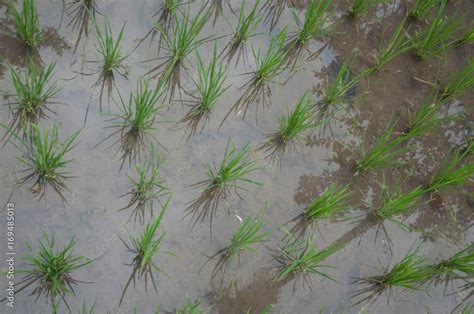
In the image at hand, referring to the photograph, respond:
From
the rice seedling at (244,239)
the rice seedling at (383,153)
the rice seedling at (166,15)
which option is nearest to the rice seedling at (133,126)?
the rice seedling at (166,15)

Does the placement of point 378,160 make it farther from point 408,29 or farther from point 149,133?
point 149,133

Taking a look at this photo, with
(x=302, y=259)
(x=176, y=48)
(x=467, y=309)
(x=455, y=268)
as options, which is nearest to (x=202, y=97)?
(x=176, y=48)

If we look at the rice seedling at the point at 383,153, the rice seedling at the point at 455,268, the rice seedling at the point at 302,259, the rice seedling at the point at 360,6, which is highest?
the rice seedling at the point at 360,6

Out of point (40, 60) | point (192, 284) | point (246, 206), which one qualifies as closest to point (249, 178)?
point (246, 206)

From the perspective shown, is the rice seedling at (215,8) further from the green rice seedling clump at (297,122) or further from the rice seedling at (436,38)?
the rice seedling at (436,38)

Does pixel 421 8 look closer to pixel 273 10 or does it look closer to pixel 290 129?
pixel 273 10

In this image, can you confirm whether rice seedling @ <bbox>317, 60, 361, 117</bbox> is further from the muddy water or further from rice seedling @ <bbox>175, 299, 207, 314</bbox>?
rice seedling @ <bbox>175, 299, 207, 314</bbox>
